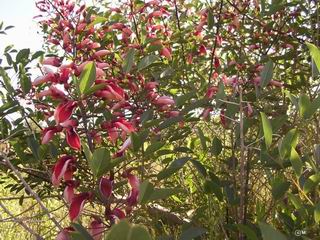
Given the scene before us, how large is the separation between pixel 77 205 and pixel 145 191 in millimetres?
223

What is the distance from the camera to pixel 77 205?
0.85m

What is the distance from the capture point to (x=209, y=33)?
6.52 feet

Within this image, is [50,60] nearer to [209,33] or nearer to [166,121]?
[166,121]

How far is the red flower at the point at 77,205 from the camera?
2.73 feet

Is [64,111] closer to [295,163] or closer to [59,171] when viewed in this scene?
[59,171]

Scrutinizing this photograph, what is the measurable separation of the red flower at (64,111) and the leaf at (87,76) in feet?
0.38

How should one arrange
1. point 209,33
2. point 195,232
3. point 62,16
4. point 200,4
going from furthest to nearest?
1. point 200,4
2. point 209,33
3. point 62,16
4. point 195,232

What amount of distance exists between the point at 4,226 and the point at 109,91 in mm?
1944

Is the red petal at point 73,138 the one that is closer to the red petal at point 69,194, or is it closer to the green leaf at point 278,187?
the red petal at point 69,194

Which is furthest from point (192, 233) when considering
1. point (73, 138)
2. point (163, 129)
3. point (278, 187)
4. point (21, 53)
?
point (21, 53)

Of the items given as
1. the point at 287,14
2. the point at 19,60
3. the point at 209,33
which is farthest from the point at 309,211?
the point at 287,14

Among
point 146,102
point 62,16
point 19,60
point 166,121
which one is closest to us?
point 166,121

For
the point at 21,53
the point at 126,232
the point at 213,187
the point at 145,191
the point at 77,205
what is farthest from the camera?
the point at 21,53

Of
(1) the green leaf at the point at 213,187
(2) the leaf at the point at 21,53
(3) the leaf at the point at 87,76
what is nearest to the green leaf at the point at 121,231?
(3) the leaf at the point at 87,76
